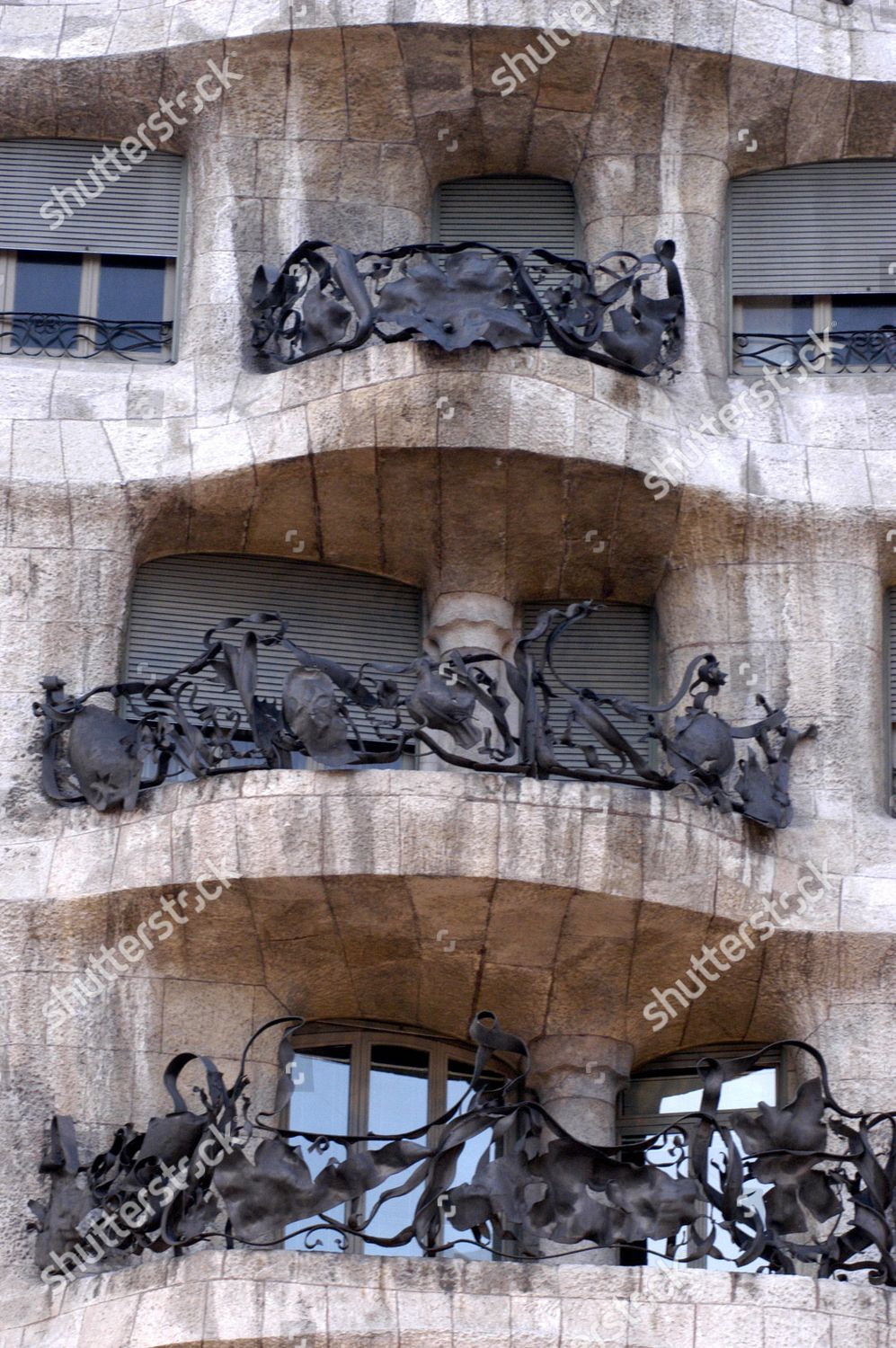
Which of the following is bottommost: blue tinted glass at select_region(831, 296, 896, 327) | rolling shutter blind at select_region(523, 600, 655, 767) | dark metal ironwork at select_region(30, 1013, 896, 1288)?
dark metal ironwork at select_region(30, 1013, 896, 1288)

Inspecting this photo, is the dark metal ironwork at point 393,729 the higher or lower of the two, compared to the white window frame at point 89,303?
lower

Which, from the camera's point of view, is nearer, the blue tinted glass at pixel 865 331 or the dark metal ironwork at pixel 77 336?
the dark metal ironwork at pixel 77 336

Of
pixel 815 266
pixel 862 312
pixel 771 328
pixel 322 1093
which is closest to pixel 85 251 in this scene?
pixel 771 328

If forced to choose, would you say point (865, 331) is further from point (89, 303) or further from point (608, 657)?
point (89, 303)

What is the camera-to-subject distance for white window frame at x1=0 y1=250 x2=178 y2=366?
1989 centimetres

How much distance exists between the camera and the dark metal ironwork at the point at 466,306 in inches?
744

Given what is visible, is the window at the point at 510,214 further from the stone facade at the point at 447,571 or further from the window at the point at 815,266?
the window at the point at 815,266

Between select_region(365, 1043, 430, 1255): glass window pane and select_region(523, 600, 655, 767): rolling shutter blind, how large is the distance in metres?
2.27

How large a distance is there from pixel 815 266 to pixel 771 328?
21.1 inches

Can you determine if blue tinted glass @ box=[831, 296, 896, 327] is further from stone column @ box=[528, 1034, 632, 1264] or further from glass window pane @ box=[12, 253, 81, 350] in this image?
stone column @ box=[528, 1034, 632, 1264]

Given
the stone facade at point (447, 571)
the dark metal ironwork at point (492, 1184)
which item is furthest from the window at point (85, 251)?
the dark metal ironwork at point (492, 1184)

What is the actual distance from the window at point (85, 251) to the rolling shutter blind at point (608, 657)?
3.23 m

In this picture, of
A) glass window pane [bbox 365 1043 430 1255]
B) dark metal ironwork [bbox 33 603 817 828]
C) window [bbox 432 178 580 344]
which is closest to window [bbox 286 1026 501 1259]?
glass window pane [bbox 365 1043 430 1255]

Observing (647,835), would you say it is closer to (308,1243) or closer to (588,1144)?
(588,1144)
